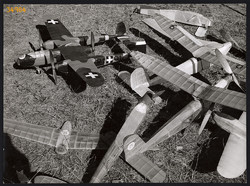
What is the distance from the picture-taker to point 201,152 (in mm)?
8695

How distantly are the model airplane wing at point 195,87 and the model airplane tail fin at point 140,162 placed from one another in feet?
8.78

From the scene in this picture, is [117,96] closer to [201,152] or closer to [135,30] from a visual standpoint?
[201,152]

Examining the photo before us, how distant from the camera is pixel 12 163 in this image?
27.4 ft

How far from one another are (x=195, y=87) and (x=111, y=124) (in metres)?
3.38

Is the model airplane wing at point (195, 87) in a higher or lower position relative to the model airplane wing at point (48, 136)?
higher

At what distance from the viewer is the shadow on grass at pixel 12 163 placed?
8008mm

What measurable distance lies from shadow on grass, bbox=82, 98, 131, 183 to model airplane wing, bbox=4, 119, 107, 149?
318 millimetres

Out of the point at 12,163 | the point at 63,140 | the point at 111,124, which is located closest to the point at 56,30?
the point at 111,124

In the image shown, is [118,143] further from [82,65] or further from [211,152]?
[82,65]

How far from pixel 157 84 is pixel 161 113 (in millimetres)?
1274

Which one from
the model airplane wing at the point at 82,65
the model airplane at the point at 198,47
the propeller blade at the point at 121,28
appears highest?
the model airplane at the point at 198,47

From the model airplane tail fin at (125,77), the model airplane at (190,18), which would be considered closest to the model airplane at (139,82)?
the model airplane tail fin at (125,77)

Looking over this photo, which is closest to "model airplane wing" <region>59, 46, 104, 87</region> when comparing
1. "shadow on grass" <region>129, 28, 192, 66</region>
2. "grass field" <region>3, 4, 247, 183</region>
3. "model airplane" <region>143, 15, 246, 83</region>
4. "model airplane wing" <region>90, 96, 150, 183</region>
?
"grass field" <region>3, 4, 247, 183</region>

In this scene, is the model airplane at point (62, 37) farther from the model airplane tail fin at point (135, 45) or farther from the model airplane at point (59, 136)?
the model airplane at point (59, 136)
